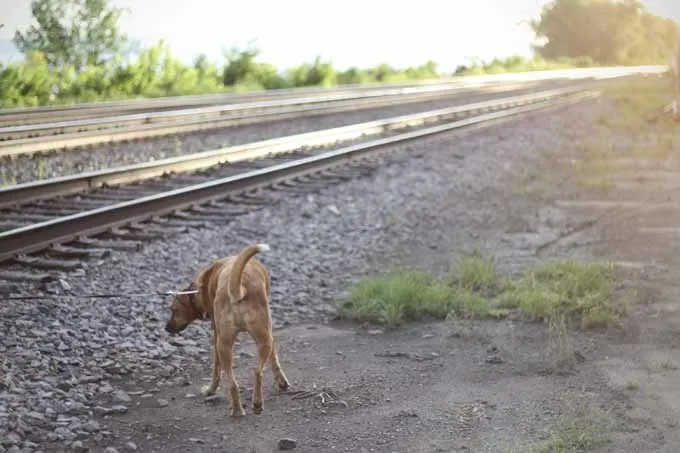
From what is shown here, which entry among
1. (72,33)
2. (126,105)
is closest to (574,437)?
(126,105)

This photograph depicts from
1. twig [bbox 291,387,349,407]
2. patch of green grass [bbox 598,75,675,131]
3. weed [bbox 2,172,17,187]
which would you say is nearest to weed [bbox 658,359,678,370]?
twig [bbox 291,387,349,407]

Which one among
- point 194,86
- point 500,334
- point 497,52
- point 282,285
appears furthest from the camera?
point 497,52

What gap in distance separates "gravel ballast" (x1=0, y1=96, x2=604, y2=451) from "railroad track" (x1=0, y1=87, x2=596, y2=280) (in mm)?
298

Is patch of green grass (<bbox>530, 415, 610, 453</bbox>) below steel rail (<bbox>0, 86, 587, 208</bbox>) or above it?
below

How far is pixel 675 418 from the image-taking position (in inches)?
201

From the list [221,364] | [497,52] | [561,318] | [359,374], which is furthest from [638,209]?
[497,52]

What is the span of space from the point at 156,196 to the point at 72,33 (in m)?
18.1

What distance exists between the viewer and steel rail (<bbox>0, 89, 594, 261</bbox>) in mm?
7555

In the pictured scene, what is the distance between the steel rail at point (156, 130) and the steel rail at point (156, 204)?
2814 mm

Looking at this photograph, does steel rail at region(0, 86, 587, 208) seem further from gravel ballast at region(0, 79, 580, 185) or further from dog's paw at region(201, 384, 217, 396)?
dog's paw at region(201, 384, 217, 396)

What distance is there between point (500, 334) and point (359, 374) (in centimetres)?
127

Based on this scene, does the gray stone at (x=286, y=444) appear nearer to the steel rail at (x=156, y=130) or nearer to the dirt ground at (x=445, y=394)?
the dirt ground at (x=445, y=394)

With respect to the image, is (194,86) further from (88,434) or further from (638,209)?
(88,434)

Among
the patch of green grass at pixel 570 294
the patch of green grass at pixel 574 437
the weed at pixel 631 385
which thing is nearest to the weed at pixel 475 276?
the patch of green grass at pixel 570 294
